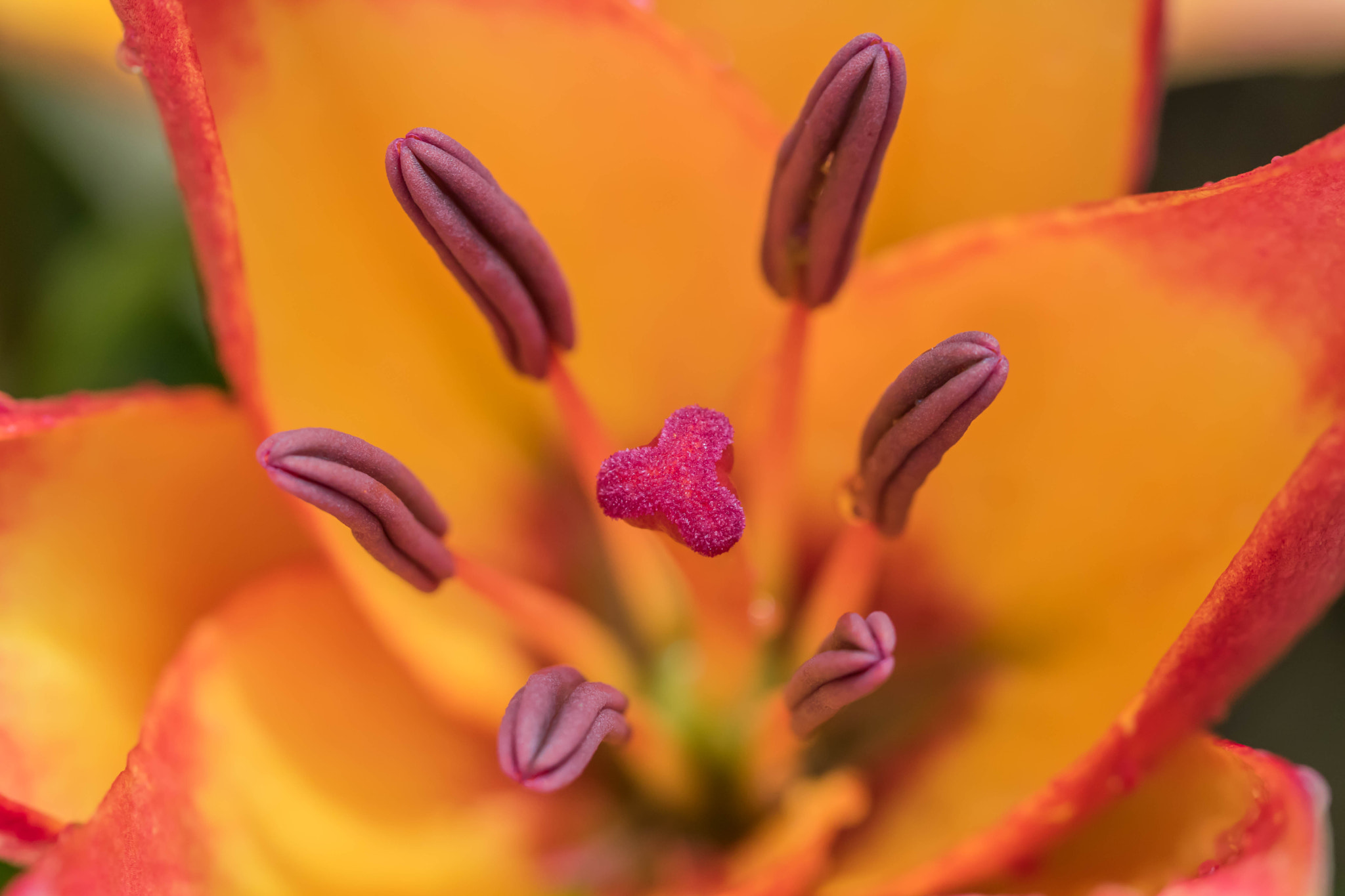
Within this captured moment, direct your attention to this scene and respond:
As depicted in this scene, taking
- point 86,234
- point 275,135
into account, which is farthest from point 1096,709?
point 86,234

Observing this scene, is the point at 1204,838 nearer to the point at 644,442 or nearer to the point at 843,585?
the point at 843,585

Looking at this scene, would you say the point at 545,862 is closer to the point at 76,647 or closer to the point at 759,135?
the point at 76,647

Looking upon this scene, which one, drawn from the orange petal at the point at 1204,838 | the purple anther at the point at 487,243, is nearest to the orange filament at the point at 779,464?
the purple anther at the point at 487,243

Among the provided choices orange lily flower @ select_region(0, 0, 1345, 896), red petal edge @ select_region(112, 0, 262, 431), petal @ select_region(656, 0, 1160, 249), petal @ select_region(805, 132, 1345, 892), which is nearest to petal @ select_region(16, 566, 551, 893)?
orange lily flower @ select_region(0, 0, 1345, 896)

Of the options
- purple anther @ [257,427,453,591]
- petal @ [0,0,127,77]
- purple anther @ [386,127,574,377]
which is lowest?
purple anther @ [257,427,453,591]

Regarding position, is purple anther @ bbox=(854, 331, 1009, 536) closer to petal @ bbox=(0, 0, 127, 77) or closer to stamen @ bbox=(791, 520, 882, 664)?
stamen @ bbox=(791, 520, 882, 664)

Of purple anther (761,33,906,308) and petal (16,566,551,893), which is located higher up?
purple anther (761,33,906,308)

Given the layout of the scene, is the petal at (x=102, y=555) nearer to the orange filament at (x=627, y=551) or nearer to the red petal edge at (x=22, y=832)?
the red petal edge at (x=22, y=832)
